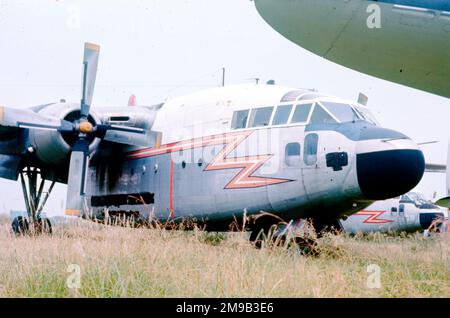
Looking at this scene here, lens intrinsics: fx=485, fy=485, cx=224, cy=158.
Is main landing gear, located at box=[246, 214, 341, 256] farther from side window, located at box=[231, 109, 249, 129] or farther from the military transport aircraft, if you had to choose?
side window, located at box=[231, 109, 249, 129]

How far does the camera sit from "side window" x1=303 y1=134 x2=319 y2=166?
7352mm

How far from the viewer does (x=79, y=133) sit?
1138 centimetres

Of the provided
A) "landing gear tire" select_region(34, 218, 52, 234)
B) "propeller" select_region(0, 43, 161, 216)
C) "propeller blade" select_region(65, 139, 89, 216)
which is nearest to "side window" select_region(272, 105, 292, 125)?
"propeller" select_region(0, 43, 161, 216)

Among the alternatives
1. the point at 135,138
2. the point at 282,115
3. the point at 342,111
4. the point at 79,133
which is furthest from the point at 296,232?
the point at 79,133

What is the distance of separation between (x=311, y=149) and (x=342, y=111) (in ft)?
3.06

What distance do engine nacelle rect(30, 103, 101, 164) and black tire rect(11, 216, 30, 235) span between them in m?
1.89

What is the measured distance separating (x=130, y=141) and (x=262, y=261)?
21.5 ft

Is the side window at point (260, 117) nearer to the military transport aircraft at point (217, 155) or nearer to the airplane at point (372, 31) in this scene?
the military transport aircraft at point (217, 155)

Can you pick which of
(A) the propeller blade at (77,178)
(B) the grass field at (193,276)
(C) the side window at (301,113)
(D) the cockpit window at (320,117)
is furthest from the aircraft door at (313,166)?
(A) the propeller blade at (77,178)

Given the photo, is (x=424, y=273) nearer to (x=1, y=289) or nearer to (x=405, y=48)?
(x=405, y=48)

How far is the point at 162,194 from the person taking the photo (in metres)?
9.73

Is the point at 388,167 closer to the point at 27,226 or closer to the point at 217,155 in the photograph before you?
the point at 217,155
